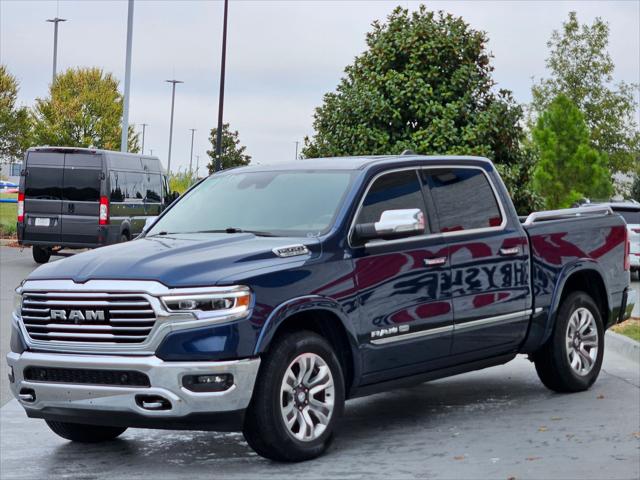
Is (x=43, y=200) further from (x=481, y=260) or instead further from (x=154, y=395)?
(x=154, y=395)

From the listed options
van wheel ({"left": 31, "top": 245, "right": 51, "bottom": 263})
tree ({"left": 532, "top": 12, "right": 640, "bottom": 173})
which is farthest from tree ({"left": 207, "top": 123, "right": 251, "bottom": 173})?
van wheel ({"left": 31, "top": 245, "right": 51, "bottom": 263})

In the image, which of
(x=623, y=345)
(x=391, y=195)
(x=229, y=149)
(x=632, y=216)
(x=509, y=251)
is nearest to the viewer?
(x=391, y=195)

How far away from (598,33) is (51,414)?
278 ft

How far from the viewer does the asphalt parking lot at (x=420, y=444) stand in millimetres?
7469

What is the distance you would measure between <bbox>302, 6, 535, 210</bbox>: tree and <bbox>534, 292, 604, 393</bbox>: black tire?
12.6 metres

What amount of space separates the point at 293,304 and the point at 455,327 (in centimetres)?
174

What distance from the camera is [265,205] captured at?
344 inches

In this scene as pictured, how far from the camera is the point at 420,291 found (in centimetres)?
865

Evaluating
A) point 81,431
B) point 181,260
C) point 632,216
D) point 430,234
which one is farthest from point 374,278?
point 632,216

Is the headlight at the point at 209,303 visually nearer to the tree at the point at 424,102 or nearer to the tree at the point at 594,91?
the tree at the point at 424,102

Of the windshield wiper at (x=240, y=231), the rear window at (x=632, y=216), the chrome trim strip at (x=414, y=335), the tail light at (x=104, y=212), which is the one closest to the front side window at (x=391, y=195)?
the windshield wiper at (x=240, y=231)

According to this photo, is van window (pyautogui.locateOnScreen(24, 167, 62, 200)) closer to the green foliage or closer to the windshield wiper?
the windshield wiper

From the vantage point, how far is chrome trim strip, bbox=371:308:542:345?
27.3ft

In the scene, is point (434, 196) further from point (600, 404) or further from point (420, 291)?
point (600, 404)
